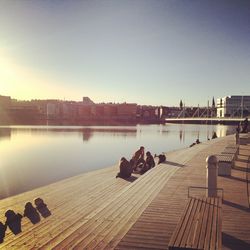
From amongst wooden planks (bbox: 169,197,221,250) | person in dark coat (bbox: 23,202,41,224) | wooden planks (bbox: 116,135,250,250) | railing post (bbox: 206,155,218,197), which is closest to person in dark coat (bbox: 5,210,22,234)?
person in dark coat (bbox: 23,202,41,224)

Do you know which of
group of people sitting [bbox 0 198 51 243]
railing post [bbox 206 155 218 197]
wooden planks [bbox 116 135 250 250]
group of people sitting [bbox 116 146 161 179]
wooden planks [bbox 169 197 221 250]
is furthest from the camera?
group of people sitting [bbox 116 146 161 179]

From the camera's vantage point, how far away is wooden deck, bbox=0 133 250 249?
28.8 ft

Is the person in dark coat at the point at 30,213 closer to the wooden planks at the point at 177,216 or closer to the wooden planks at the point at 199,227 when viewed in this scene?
the wooden planks at the point at 177,216

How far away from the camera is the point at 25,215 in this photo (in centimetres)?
1552

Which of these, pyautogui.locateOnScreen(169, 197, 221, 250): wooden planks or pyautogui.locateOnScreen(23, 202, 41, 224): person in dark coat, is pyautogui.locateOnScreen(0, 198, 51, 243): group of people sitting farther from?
pyautogui.locateOnScreen(169, 197, 221, 250): wooden planks

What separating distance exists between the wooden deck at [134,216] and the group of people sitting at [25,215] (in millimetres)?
264

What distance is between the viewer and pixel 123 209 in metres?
11.6

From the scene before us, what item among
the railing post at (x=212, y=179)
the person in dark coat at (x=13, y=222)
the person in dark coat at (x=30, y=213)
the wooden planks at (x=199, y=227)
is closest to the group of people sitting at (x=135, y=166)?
the person in dark coat at (x=30, y=213)

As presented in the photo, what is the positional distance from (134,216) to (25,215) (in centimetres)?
695

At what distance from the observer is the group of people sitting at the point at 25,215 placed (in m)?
13.5

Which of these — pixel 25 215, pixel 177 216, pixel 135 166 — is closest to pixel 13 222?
pixel 25 215

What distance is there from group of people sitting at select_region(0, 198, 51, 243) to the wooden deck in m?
0.26

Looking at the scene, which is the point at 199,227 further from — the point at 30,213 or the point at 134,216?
the point at 30,213

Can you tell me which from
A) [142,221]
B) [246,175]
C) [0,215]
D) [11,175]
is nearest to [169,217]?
[142,221]
